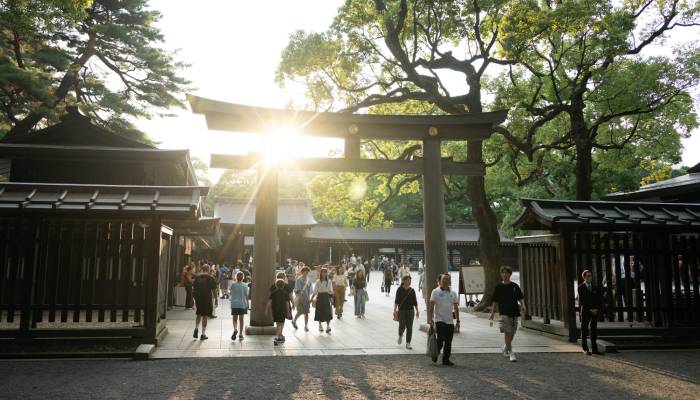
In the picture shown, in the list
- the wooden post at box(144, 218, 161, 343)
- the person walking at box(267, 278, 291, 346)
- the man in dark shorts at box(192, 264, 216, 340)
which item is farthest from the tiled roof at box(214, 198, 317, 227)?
the wooden post at box(144, 218, 161, 343)

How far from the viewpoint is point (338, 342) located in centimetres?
1116

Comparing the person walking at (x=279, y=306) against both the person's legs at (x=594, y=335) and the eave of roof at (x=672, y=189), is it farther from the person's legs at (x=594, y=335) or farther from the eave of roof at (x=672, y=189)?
the eave of roof at (x=672, y=189)

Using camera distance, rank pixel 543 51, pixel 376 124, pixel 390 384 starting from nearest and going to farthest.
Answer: pixel 390 384 → pixel 376 124 → pixel 543 51

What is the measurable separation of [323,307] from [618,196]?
12664 millimetres

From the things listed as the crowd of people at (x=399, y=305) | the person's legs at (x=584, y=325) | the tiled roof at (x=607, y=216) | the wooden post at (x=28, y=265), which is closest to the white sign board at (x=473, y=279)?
the crowd of people at (x=399, y=305)

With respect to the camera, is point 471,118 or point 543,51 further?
point 543,51

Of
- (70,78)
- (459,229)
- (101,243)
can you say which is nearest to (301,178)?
(459,229)

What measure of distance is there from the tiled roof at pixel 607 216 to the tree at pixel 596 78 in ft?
15.7

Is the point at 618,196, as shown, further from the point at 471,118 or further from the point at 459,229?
the point at 459,229

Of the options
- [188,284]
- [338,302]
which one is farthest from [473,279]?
[188,284]

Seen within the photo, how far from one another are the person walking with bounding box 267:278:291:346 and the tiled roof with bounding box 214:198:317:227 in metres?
26.6

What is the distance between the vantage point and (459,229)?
4656cm

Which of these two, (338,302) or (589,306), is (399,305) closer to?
(589,306)

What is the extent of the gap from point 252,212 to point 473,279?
26778mm
